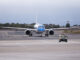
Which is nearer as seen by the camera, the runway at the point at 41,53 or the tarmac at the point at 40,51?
the runway at the point at 41,53

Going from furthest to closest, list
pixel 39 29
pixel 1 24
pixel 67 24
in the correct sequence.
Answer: pixel 1 24 < pixel 67 24 < pixel 39 29

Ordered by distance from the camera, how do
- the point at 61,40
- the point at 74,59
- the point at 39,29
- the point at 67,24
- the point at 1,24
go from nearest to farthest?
the point at 74,59
the point at 61,40
the point at 39,29
the point at 67,24
the point at 1,24

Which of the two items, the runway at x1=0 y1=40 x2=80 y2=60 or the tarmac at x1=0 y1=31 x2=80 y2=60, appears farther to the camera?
the tarmac at x1=0 y1=31 x2=80 y2=60

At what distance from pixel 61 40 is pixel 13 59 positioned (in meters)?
18.5

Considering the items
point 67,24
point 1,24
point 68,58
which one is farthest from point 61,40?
point 1,24

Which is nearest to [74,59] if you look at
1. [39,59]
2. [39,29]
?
[39,59]

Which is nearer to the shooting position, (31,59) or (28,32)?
(31,59)

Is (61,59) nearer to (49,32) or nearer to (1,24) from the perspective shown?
(49,32)

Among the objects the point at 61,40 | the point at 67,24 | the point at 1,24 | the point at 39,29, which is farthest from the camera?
the point at 1,24

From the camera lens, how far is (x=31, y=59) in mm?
14016

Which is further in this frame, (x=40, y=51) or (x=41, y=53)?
(x=40, y=51)

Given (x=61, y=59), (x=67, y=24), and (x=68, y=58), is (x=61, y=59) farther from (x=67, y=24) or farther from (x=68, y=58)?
(x=67, y=24)

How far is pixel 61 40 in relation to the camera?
106 feet

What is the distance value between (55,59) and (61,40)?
731 inches
